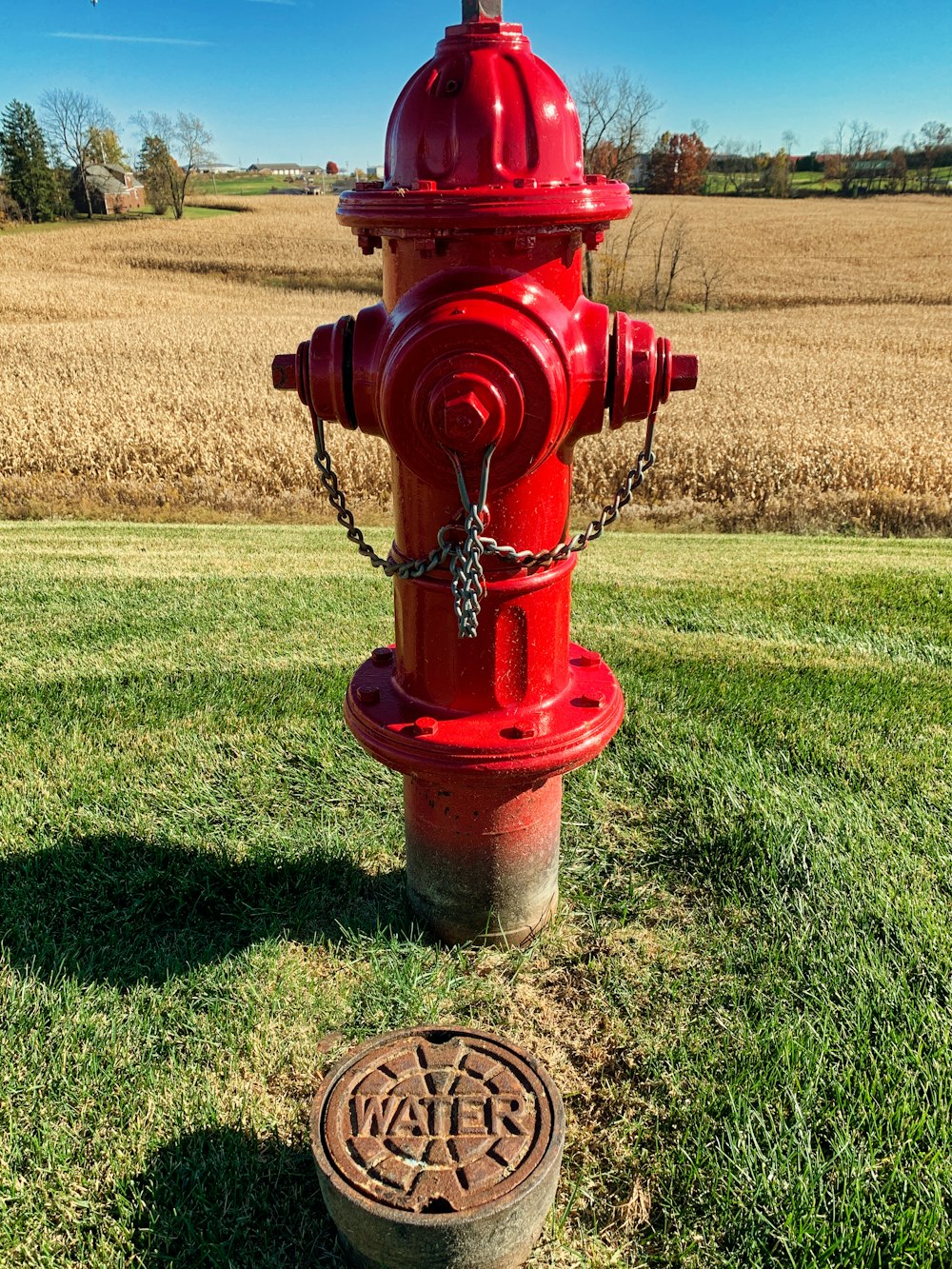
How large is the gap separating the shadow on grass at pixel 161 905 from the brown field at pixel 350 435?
827 cm

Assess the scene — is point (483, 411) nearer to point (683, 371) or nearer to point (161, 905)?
point (683, 371)

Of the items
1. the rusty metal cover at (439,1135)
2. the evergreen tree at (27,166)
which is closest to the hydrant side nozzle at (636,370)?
the rusty metal cover at (439,1135)

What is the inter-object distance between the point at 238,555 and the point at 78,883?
164 inches

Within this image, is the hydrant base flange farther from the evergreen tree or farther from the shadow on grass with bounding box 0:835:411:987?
the evergreen tree

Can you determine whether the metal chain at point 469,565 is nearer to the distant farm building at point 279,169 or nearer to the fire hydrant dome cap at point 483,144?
the fire hydrant dome cap at point 483,144

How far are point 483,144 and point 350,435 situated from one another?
11.5m

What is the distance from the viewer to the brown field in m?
11.3

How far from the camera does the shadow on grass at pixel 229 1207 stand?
71.2 inches

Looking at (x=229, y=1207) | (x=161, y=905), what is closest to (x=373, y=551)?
(x=161, y=905)

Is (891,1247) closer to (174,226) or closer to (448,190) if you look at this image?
(448,190)

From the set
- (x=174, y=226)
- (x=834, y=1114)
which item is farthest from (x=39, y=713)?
(x=174, y=226)

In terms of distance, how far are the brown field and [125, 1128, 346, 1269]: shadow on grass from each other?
9167 millimetres

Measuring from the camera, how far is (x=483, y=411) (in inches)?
70.2

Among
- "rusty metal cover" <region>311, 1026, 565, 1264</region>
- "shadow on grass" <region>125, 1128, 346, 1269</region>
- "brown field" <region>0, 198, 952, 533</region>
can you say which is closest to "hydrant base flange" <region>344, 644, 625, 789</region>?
"rusty metal cover" <region>311, 1026, 565, 1264</region>
